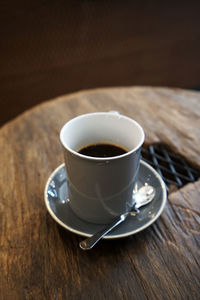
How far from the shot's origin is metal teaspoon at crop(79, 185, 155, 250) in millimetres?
470

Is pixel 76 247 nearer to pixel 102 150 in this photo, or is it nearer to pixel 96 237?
pixel 96 237

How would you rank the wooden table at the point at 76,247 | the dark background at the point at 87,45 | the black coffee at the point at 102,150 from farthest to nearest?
the dark background at the point at 87,45 < the black coffee at the point at 102,150 < the wooden table at the point at 76,247

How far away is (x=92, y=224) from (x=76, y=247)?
2.1 inches

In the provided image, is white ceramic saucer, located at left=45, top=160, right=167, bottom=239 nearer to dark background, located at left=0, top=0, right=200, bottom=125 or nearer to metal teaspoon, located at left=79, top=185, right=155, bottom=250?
metal teaspoon, located at left=79, top=185, right=155, bottom=250

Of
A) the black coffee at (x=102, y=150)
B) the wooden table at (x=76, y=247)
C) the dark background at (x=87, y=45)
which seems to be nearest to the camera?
the wooden table at (x=76, y=247)

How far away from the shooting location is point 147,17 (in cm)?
192

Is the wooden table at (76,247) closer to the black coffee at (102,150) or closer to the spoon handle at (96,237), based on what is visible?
the spoon handle at (96,237)

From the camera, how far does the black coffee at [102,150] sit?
0.56 metres

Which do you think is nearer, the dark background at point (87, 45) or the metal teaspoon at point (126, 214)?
the metal teaspoon at point (126, 214)

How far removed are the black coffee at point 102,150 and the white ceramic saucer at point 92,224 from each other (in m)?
0.10

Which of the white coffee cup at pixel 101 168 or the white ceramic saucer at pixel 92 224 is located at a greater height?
the white coffee cup at pixel 101 168

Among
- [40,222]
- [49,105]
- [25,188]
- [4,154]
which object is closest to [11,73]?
[49,105]

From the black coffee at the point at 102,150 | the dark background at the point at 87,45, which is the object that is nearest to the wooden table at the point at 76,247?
the black coffee at the point at 102,150

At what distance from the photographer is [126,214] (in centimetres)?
54
